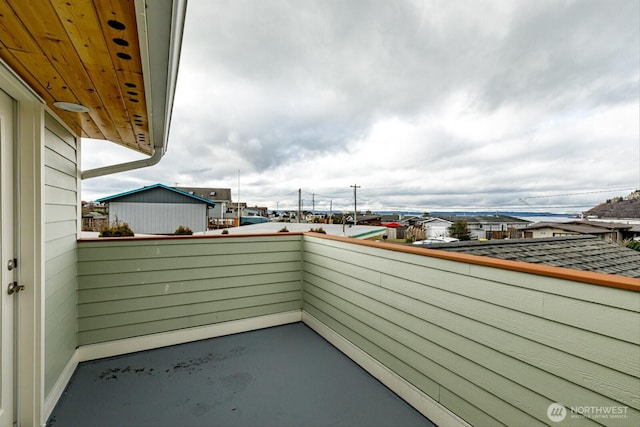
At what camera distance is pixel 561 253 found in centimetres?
335

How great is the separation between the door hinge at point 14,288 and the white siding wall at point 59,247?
8.7 inches

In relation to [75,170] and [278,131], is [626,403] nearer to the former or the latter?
[75,170]

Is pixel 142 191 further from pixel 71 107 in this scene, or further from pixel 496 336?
pixel 496 336

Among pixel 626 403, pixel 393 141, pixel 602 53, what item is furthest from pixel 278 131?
pixel 626 403

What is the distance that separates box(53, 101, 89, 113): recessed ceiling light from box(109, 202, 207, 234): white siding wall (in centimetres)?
1057

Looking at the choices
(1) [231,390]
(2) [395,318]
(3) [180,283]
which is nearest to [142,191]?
(3) [180,283]

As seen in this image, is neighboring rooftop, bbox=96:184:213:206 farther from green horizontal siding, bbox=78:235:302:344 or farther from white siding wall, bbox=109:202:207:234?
green horizontal siding, bbox=78:235:302:344

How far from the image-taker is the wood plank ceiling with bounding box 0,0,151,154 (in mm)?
845

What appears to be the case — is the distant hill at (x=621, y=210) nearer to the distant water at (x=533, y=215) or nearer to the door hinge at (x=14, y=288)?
the distant water at (x=533, y=215)

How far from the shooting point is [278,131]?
909cm

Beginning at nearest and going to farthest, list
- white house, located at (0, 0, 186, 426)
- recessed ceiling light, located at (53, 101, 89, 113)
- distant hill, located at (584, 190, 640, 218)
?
white house, located at (0, 0, 186, 426), recessed ceiling light, located at (53, 101, 89, 113), distant hill, located at (584, 190, 640, 218)

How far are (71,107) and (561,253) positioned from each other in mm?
5090

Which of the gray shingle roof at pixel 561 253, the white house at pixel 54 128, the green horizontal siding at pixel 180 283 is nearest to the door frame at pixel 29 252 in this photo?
the white house at pixel 54 128

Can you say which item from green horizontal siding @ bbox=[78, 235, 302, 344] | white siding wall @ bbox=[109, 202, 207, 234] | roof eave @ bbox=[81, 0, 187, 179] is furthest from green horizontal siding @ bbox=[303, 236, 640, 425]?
white siding wall @ bbox=[109, 202, 207, 234]
